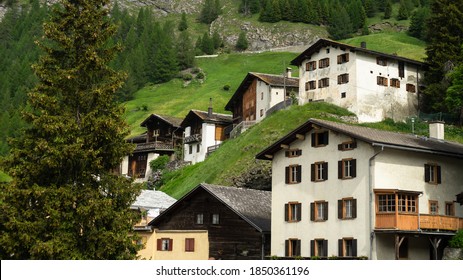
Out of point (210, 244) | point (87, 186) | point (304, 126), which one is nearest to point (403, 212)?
point (304, 126)

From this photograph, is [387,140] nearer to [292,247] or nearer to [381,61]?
[292,247]

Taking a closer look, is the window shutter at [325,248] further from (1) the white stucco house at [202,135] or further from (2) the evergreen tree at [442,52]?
(1) the white stucco house at [202,135]

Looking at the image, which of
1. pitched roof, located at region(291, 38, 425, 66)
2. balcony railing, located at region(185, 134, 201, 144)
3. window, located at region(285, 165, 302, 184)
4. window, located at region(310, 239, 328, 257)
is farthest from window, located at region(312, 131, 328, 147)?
balcony railing, located at region(185, 134, 201, 144)

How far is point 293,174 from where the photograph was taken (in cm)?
4506

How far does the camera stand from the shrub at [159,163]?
8800 cm

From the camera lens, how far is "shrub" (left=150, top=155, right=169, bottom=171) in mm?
88000

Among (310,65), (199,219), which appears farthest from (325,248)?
(310,65)

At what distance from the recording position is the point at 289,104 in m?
78.6

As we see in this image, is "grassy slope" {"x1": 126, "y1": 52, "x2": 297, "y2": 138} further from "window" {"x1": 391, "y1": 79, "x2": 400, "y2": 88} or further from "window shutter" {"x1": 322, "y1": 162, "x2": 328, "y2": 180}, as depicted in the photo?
"window shutter" {"x1": 322, "y1": 162, "x2": 328, "y2": 180}

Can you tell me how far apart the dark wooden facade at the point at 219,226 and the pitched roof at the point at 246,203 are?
0.27 meters

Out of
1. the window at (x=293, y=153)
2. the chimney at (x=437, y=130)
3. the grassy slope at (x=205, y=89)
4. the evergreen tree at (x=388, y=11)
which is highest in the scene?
the evergreen tree at (x=388, y=11)

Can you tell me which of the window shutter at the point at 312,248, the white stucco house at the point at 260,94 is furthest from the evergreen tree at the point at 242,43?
the window shutter at the point at 312,248

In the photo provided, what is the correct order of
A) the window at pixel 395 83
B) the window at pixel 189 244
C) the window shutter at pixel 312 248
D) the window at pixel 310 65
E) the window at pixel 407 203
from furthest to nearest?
the window at pixel 310 65
the window at pixel 395 83
the window at pixel 189 244
the window shutter at pixel 312 248
the window at pixel 407 203

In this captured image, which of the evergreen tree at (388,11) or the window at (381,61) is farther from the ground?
the evergreen tree at (388,11)
